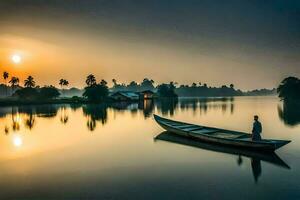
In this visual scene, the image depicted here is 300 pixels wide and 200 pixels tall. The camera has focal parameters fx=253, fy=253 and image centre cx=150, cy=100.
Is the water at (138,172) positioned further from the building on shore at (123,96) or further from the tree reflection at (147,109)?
the building on shore at (123,96)

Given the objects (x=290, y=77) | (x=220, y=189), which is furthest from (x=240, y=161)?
(x=290, y=77)

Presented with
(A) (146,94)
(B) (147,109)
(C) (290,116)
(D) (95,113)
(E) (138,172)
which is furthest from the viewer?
(A) (146,94)

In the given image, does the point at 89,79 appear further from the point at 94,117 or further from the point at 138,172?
the point at 138,172

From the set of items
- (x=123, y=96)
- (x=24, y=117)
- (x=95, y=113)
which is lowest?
(x=24, y=117)

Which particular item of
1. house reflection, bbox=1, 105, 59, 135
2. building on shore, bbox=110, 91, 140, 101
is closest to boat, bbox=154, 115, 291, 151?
house reflection, bbox=1, 105, 59, 135

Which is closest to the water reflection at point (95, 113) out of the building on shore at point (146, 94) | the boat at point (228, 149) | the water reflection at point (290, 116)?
the water reflection at point (290, 116)

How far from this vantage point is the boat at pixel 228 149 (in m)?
16.0

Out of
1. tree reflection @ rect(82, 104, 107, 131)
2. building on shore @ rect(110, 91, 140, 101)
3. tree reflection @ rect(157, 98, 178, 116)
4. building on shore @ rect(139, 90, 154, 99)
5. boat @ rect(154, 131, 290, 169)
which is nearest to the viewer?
boat @ rect(154, 131, 290, 169)

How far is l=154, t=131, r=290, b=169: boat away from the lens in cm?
1601

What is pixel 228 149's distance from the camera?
19109mm

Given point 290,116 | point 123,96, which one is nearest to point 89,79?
point 123,96

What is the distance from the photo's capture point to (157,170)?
14195 millimetres

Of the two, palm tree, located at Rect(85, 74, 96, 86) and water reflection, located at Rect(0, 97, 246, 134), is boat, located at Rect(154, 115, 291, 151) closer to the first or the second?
water reflection, located at Rect(0, 97, 246, 134)

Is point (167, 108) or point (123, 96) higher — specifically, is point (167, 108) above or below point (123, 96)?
below
